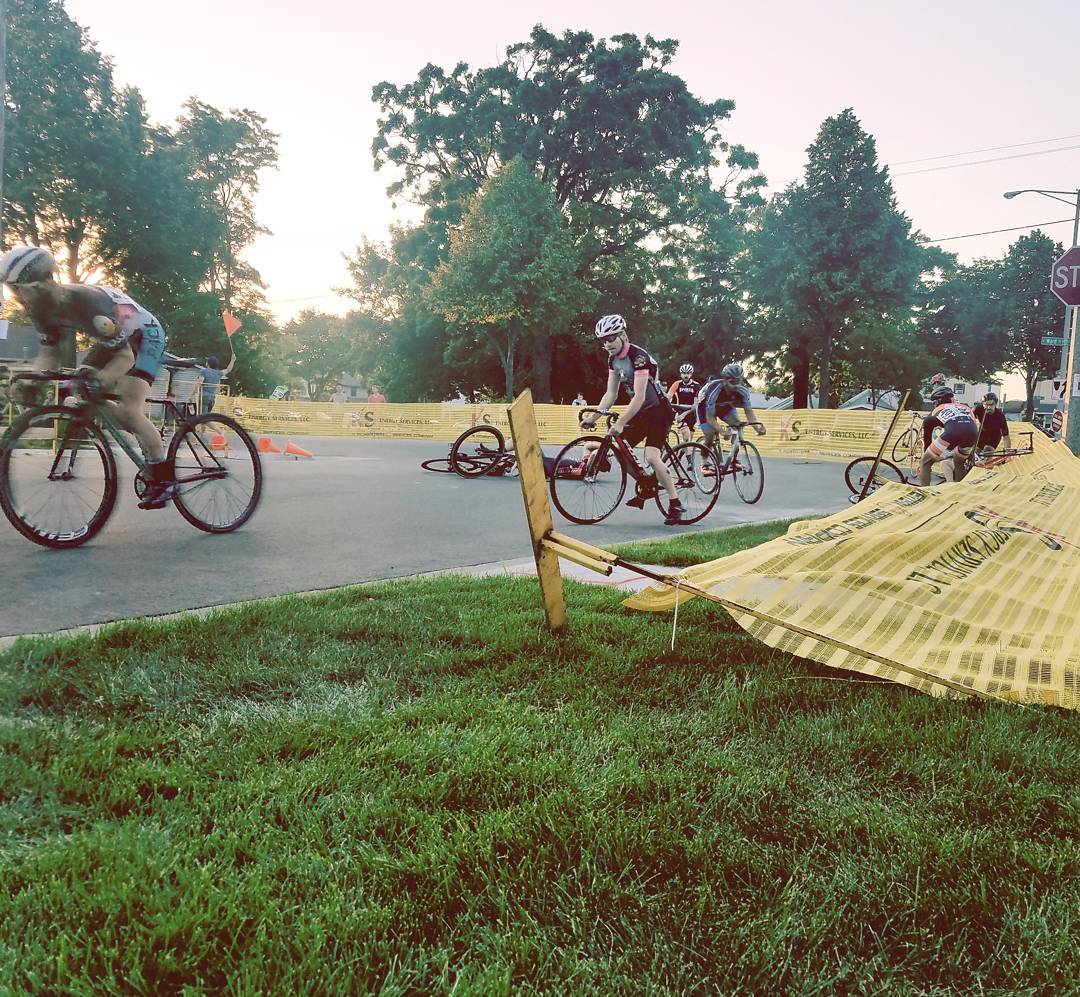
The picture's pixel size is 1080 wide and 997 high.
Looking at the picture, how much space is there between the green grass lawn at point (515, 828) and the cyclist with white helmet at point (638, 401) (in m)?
5.08

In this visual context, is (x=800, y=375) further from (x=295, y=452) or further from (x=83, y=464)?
(x=83, y=464)

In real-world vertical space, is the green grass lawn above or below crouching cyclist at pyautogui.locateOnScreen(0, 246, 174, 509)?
below

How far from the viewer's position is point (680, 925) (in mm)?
1562

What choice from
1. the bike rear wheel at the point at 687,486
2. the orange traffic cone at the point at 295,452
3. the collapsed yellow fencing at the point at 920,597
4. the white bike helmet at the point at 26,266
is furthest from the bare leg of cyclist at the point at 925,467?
the orange traffic cone at the point at 295,452

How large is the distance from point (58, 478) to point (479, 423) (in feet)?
80.6

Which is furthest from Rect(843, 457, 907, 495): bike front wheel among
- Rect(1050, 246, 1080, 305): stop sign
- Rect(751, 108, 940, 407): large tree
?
Rect(751, 108, 940, 407): large tree

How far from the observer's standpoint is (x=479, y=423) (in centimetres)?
3011

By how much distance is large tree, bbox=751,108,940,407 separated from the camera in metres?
44.4

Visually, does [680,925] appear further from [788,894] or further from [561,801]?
[561,801]

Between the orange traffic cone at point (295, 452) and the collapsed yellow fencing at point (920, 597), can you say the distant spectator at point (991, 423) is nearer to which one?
the collapsed yellow fencing at point (920, 597)

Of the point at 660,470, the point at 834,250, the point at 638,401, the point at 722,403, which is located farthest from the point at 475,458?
the point at 834,250

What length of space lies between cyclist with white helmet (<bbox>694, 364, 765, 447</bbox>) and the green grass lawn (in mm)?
8162

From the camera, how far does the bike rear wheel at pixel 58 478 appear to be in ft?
17.3

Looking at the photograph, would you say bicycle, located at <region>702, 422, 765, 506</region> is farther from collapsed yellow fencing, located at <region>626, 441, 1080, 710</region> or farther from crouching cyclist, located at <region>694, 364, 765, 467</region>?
collapsed yellow fencing, located at <region>626, 441, 1080, 710</region>
